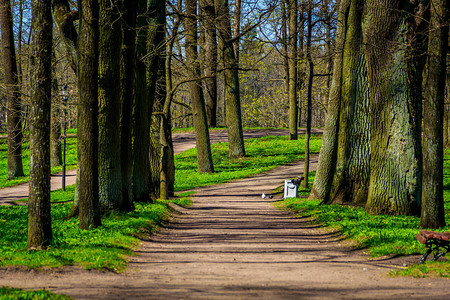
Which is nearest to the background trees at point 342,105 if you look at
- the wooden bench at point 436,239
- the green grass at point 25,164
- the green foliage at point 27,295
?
the wooden bench at point 436,239

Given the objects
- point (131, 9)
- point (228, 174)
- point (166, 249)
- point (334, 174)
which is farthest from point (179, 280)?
point (228, 174)

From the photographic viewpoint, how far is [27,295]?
5.14m

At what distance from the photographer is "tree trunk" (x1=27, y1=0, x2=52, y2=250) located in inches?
294

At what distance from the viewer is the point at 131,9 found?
470 inches

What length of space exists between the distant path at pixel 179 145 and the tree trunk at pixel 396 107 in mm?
13915

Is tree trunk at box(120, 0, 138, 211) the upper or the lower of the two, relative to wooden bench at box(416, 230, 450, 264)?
upper

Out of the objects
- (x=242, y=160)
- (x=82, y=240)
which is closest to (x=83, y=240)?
(x=82, y=240)

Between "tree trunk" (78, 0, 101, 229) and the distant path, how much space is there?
34.8 ft

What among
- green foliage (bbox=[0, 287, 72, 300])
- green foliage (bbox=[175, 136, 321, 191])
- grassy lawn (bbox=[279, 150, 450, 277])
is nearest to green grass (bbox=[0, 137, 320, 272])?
green foliage (bbox=[0, 287, 72, 300])

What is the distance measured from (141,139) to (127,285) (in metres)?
8.05

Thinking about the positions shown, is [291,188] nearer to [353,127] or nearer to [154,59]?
[353,127]

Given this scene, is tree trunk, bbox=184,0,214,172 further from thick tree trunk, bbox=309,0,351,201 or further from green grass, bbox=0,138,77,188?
thick tree trunk, bbox=309,0,351,201

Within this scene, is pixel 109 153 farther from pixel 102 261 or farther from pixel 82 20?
pixel 102 261

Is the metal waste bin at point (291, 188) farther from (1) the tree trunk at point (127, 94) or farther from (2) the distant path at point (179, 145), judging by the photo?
(2) the distant path at point (179, 145)
